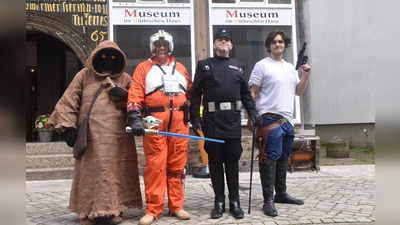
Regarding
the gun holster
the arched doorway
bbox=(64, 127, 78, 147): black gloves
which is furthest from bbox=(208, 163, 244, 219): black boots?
the arched doorway

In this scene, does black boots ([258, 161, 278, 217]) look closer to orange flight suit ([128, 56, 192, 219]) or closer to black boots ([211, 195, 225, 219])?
black boots ([211, 195, 225, 219])

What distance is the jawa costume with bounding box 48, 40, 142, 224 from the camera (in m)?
3.85

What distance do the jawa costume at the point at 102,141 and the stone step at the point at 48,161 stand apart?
3.44 metres

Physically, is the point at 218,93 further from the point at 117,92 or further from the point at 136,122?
the point at 117,92

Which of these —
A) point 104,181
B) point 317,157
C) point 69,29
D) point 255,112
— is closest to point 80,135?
point 104,181

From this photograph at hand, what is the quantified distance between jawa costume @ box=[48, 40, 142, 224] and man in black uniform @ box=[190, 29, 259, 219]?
0.82m

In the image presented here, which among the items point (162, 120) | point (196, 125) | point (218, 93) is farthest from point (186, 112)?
point (218, 93)

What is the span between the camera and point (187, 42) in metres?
7.80

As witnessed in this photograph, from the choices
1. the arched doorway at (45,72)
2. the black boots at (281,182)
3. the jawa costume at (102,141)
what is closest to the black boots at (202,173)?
the black boots at (281,182)

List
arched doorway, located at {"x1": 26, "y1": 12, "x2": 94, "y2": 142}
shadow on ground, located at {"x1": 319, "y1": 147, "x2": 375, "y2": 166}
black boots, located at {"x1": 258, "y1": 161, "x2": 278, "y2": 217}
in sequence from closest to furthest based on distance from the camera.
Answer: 1. black boots, located at {"x1": 258, "y1": 161, "x2": 278, "y2": 217}
2. shadow on ground, located at {"x1": 319, "y1": 147, "x2": 375, "y2": 166}
3. arched doorway, located at {"x1": 26, "y1": 12, "x2": 94, "y2": 142}

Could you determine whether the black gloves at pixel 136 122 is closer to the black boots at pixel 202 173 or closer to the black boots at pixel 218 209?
the black boots at pixel 218 209

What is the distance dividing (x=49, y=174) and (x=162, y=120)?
390cm

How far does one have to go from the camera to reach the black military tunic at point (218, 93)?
4.06 meters

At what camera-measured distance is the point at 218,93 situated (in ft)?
13.4
